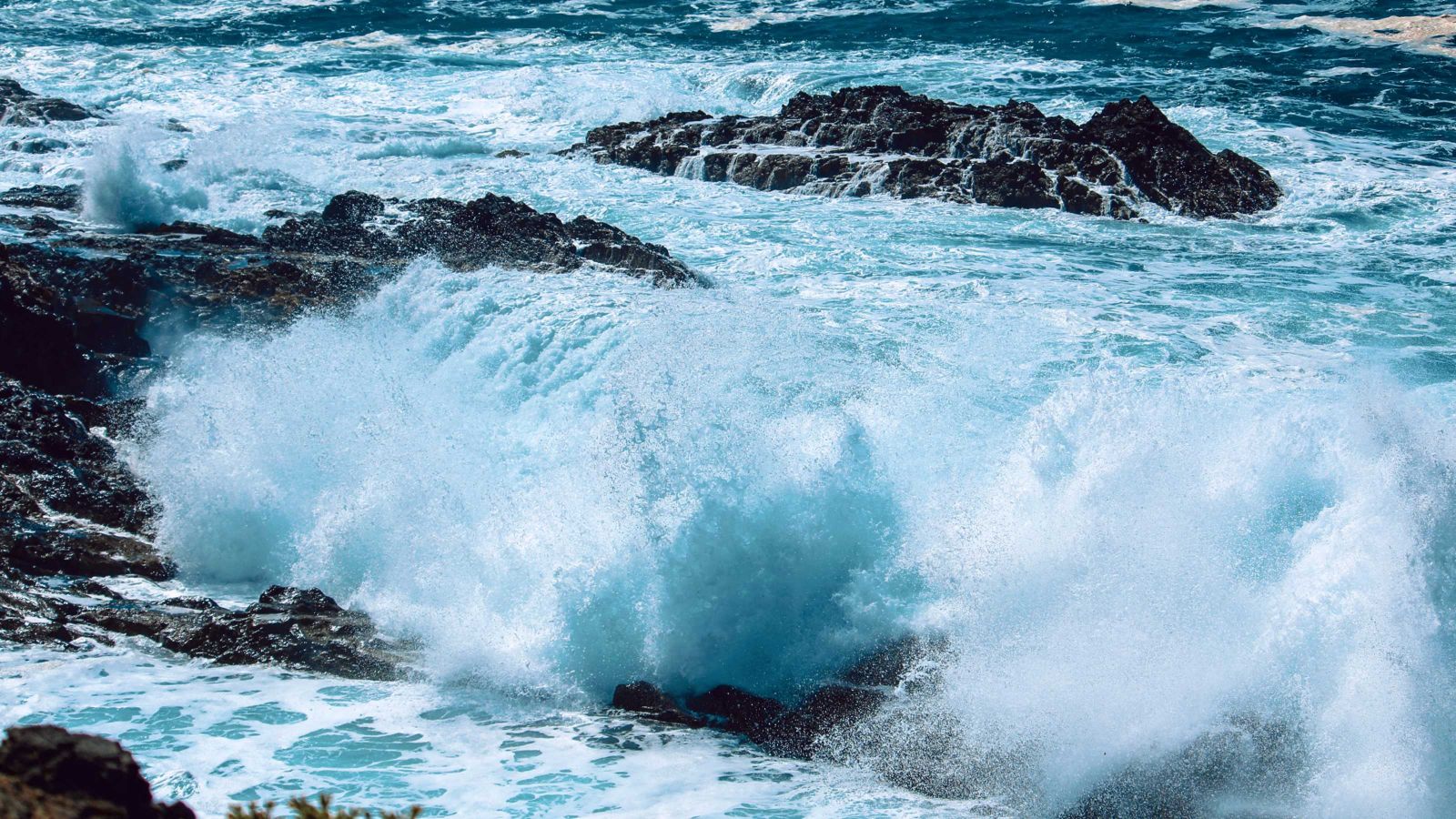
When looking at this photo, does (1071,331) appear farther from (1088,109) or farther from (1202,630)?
(1088,109)

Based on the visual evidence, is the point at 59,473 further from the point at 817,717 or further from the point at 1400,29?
the point at 1400,29

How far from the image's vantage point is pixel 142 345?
9.71 metres

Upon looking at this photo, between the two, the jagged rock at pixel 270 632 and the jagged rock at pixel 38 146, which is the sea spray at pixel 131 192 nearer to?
the jagged rock at pixel 38 146

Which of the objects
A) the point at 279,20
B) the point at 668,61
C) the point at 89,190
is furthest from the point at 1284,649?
the point at 279,20

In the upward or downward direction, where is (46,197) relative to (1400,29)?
downward

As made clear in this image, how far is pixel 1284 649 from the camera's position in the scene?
5.99 m

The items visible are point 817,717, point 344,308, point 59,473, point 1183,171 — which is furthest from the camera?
point 1183,171

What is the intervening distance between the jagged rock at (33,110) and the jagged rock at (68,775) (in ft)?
56.8

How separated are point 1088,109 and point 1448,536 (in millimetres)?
15207

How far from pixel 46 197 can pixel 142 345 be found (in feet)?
17.0

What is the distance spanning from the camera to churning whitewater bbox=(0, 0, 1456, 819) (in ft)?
18.5

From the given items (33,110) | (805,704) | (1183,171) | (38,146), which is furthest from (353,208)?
(1183,171)

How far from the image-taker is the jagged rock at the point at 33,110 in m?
17.4

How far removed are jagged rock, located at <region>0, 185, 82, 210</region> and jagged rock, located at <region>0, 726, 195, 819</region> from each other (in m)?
12.2
